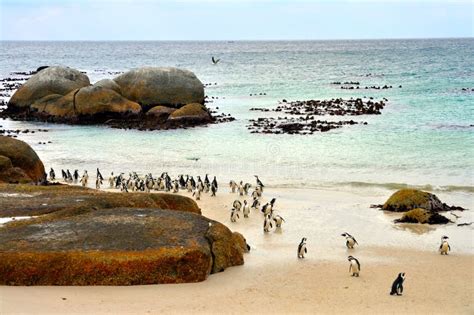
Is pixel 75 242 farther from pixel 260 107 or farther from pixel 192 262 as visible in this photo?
pixel 260 107

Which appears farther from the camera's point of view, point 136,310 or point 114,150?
point 114,150

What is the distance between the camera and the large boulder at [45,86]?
38.5 m

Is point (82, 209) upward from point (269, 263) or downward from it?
upward

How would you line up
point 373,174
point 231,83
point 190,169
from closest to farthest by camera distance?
point 373,174
point 190,169
point 231,83

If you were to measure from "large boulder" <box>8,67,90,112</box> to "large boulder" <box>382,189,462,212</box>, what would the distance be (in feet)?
85.4

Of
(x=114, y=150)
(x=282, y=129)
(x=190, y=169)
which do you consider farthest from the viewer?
(x=282, y=129)

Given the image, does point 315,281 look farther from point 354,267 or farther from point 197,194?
point 197,194

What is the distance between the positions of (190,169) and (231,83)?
140ft

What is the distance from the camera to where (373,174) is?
22.5 meters

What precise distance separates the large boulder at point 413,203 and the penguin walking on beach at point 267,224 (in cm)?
354

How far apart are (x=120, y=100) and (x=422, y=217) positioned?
23550 millimetres

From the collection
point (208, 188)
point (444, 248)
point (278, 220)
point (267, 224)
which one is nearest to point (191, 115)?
point (208, 188)

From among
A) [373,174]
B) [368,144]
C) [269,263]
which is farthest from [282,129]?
[269,263]

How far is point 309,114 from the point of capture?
38375mm
